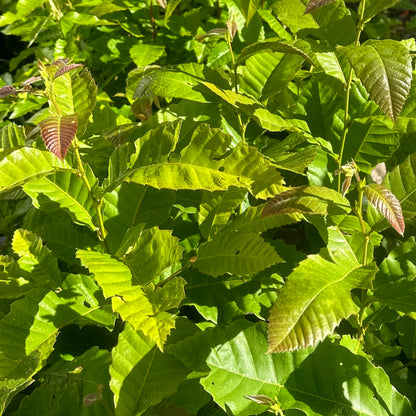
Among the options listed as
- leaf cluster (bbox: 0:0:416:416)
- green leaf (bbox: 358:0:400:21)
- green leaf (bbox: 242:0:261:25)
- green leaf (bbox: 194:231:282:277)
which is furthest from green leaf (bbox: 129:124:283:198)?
green leaf (bbox: 242:0:261:25)

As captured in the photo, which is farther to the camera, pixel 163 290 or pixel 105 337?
pixel 105 337

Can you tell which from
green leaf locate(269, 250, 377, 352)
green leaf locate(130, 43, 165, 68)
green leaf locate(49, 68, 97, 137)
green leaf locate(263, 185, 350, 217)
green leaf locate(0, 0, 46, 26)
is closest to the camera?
green leaf locate(269, 250, 377, 352)

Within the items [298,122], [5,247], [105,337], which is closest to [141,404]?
[105,337]

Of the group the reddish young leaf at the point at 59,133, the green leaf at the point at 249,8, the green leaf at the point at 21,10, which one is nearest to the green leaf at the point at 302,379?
the reddish young leaf at the point at 59,133

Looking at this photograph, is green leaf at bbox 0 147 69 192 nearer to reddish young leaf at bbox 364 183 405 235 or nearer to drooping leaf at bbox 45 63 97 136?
drooping leaf at bbox 45 63 97 136

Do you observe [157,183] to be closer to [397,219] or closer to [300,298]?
A: [300,298]

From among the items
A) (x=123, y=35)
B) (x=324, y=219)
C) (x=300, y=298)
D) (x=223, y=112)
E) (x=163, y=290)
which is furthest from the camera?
(x=123, y=35)

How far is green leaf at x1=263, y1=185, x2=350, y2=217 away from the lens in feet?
3.64

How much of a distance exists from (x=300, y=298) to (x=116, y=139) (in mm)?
772

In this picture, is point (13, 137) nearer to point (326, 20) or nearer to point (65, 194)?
point (65, 194)

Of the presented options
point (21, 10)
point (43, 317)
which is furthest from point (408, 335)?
point (21, 10)

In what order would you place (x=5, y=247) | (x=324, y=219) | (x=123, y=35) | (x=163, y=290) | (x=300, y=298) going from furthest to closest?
(x=123, y=35) → (x=5, y=247) → (x=324, y=219) → (x=163, y=290) → (x=300, y=298)

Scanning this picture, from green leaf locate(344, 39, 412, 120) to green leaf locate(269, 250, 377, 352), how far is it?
329 millimetres

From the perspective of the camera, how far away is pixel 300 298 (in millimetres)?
1042
